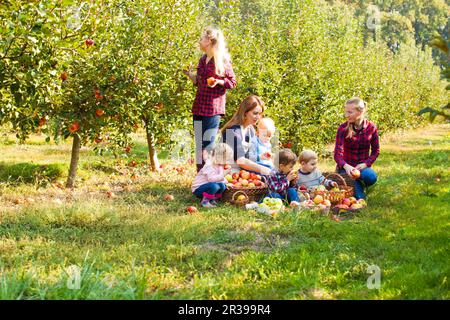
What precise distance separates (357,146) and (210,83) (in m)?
1.94

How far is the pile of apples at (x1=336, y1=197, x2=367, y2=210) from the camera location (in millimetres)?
5605

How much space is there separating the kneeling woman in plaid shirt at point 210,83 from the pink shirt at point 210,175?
11.2 inches

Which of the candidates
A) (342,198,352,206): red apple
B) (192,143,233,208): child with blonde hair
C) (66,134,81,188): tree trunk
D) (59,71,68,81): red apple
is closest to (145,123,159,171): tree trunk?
(66,134,81,188): tree trunk

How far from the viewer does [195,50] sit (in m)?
8.19

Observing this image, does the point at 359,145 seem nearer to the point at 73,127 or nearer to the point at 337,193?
the point at 337,193

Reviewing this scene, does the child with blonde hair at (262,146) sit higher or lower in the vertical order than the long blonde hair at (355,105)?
lower

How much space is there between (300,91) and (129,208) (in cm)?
523

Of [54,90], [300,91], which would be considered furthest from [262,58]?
[54,90]

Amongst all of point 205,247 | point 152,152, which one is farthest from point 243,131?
point 152,152

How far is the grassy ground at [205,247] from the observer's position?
327 cm

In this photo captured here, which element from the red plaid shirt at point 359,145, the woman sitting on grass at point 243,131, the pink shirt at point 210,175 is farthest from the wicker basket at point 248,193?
the red plaid shirt at point 359,145

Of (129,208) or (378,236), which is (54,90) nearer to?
(129,208)

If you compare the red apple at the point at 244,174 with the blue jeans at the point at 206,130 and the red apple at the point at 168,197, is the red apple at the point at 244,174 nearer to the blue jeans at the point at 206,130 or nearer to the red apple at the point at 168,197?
the blue jeans at the point at 206,130

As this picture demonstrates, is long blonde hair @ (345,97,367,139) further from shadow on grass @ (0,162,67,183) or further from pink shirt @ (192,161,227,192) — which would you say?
shadow on grass @ (0,162,67,183)
